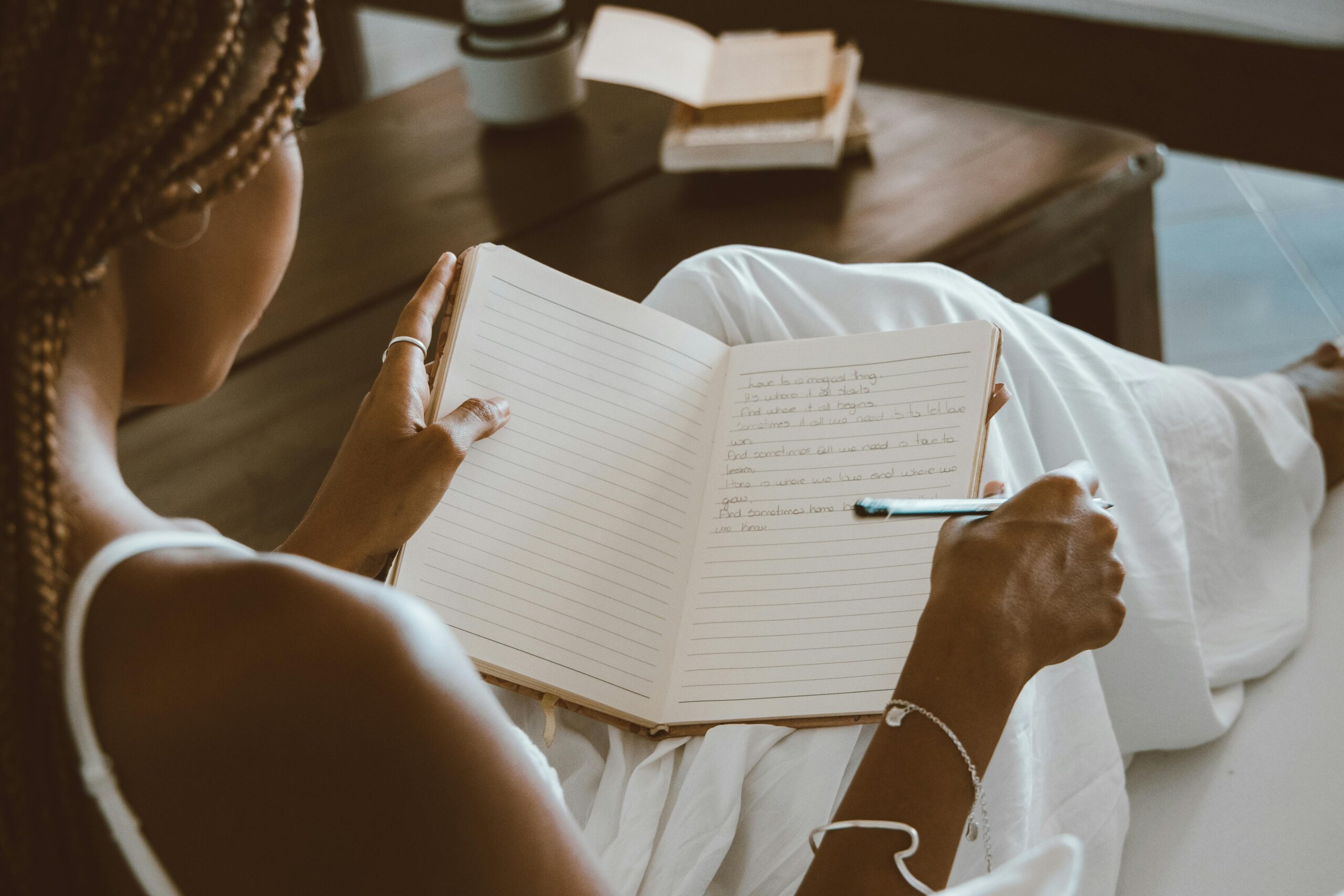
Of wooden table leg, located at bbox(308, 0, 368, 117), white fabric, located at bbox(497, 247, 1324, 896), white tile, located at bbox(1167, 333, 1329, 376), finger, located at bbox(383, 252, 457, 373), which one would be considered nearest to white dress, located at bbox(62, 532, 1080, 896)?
white fabric, located at bbox(497, 247, 1324, 896)

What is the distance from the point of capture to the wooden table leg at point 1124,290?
134cm

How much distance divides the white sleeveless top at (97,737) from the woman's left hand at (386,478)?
11.7 inches

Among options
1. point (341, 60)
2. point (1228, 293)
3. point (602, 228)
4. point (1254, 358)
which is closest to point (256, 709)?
point (602, 228)

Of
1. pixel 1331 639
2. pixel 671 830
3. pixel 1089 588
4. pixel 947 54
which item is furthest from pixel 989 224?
pixel 947 54

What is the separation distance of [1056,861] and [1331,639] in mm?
496

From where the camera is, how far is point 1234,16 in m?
A: 1.73

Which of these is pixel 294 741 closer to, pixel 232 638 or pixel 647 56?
pixel 232 638

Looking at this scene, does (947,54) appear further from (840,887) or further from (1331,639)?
(840,887)

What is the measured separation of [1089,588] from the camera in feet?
2.15

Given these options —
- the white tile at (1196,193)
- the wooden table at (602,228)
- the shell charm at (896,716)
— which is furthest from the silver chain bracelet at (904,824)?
the white tile at (1196,193)

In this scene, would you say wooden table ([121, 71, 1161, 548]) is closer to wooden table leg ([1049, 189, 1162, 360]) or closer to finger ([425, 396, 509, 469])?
wooden table leg ([1049, 189, 1162, 360])

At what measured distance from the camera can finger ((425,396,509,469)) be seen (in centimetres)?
74

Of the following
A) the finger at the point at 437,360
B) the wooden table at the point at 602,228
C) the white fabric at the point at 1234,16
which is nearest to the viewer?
the finger at the point at 437,360

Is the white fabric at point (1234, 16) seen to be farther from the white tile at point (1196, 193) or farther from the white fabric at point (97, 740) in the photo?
the white fabric at point (97, 740)
